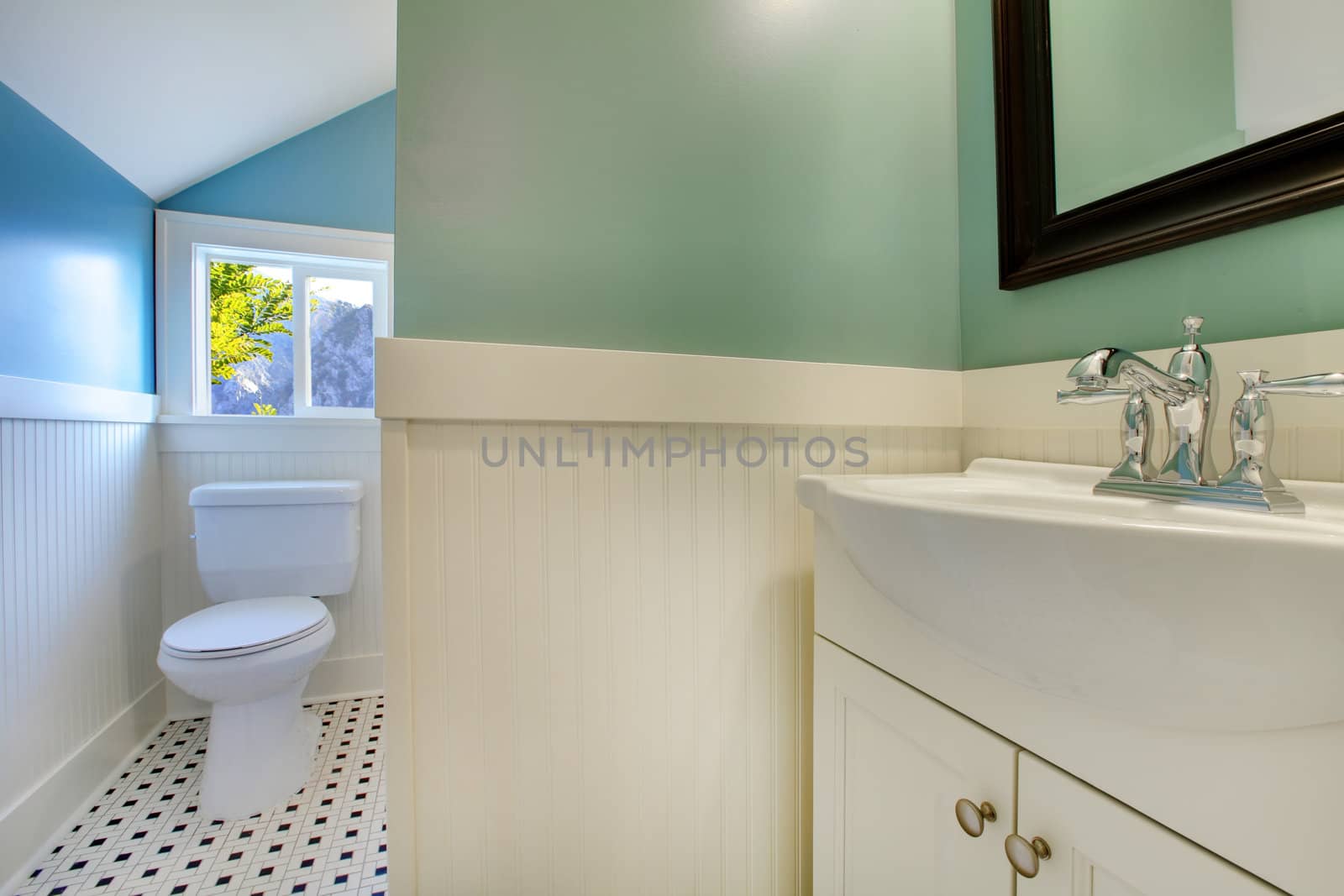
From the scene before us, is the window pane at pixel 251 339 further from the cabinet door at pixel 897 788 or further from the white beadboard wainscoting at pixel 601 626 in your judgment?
the cabinet door at pixel 897 788

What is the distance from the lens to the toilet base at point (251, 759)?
1279mm

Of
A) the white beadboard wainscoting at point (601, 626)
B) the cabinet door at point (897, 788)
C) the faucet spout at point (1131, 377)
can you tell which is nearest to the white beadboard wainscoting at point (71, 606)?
the white beadboard wainscoting at point (601, 626)

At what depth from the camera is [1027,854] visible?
0.44 metres

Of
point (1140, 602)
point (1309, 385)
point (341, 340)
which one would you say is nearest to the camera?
point (1140, 602)

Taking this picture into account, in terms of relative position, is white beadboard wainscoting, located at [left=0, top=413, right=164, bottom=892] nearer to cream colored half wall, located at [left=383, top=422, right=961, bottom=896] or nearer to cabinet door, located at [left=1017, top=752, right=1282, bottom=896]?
cream colored half wall, located at [left=383, top=422, right=961, bottom=896]

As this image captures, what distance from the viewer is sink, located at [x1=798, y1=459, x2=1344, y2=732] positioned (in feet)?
0.94

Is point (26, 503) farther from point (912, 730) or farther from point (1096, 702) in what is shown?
point (1096, 702)

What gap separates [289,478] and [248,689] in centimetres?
74

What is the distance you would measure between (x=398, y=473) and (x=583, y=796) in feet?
1.67

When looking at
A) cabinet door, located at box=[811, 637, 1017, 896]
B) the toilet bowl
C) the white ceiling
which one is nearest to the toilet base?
the toilet bowl

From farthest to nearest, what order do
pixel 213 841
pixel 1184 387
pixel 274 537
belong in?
pixel 274 537, pixel 213 841, pixel 1184 387

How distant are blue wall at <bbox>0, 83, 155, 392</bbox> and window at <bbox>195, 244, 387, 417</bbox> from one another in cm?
18

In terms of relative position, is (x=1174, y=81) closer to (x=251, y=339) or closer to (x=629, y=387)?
(x=629, y=387)

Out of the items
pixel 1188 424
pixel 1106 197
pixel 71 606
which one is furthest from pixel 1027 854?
pixel 71 606
